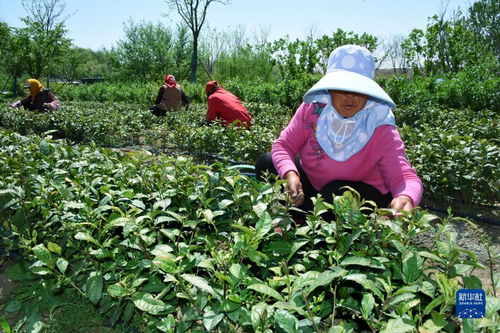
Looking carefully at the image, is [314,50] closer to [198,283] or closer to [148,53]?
[198,283]

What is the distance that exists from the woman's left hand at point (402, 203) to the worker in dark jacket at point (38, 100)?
27.4 ft

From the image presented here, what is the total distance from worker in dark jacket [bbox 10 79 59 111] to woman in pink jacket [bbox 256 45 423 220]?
24.9 feet

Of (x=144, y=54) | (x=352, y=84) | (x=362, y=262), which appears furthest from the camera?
(x=144, y=54)

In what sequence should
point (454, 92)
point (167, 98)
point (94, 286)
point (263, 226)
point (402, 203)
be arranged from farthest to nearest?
point (167, 98) < point (454, 92) < point (402, 203) < point (94, 286) < point (263, 226)

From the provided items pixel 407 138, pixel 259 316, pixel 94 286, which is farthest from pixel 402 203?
pixel 407 138

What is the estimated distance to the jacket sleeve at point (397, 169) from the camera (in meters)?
1.80

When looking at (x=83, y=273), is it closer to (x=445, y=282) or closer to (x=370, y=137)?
(x=445, y=282)

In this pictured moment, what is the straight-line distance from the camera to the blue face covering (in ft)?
6.97

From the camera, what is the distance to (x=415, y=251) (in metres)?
1.22

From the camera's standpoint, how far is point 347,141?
220cm

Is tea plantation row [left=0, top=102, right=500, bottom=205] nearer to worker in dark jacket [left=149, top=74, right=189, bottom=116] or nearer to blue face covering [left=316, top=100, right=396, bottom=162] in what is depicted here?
worker in dark jacket [left=149, top=74, right=189, bottom=116]

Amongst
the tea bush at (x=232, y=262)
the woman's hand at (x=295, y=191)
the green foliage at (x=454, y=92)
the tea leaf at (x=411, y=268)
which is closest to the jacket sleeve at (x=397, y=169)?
the tea bush at (x=232, y=262)

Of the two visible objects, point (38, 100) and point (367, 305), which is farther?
point (38, 100)

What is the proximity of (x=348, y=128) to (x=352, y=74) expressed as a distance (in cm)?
37
